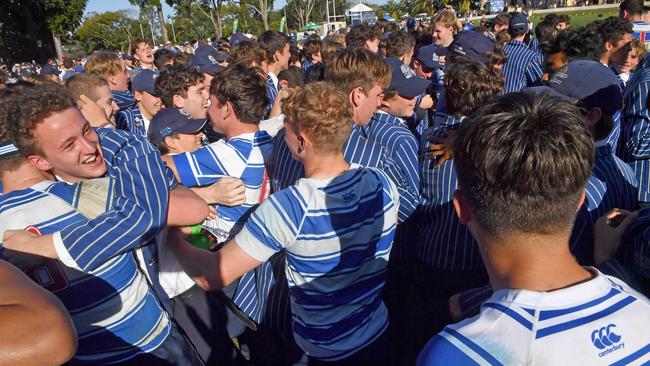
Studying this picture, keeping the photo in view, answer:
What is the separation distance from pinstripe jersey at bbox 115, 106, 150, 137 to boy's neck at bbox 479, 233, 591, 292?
444 centimetres

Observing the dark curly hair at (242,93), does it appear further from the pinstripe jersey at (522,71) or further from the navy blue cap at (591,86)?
the pinstripe jersey at (522,71)

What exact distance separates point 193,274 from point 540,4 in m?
65.5

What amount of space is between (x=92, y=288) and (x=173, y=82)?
305 cm

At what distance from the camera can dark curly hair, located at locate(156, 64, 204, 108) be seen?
444 centimetres

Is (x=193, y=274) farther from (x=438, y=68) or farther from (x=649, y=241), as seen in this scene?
(x=438, y=68)

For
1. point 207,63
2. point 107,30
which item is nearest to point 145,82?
point 207,63

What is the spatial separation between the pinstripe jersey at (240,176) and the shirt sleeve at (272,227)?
2.83 ft

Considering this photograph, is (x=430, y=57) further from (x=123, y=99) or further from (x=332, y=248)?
(x=332, y=248)

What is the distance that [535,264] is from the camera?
1.16 meters

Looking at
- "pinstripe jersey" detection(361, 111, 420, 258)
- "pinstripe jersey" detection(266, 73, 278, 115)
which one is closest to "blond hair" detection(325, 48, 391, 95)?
"pinstripe jersey" detection(361, 111, 420, 258)

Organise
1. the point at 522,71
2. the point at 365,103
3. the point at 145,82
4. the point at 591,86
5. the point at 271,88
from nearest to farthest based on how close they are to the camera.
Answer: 1. the point at 591,86
2. the point at 365,103
3. the point at 145,82
4. the point at 271,88
5. the point at 522,71

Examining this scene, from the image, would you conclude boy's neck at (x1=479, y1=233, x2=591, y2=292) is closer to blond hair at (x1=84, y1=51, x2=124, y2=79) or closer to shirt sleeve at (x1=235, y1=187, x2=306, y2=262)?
shirt sleeve at (x1=235, y1=187, x2=306, y2=262)

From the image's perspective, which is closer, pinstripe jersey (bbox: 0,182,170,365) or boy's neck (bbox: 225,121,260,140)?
pinstripe jersey (bbox: 0,182,170,365)

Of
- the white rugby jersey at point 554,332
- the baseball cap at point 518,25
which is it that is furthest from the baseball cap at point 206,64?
the white rugby jersey at point 554,332
